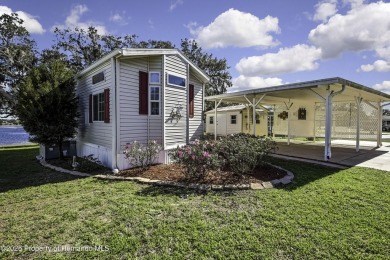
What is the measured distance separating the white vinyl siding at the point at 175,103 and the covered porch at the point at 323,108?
3.89 meters

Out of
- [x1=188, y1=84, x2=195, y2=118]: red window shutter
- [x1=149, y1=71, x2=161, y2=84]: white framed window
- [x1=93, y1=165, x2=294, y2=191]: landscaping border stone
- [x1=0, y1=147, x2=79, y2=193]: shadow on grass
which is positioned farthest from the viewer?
[x1=188, y1=84, x2=195, y2=118]: red window shutter

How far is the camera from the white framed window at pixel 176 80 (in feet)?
24.9

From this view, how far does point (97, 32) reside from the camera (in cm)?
2225

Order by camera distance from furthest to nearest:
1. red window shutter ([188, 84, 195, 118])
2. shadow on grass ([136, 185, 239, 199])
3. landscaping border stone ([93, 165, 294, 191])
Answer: red window shutter ([188, 84, 195, 118])
landscaping border stone ([93, 165, 294, 191])
shadow on grass ([136, 185, 239, 199])

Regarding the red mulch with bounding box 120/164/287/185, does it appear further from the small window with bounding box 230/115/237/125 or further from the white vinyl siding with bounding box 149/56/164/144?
the small window with bounding box 230/115/237/125

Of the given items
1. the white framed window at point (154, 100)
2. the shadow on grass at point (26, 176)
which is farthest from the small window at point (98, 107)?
the shadow on grass at point (26, 176)

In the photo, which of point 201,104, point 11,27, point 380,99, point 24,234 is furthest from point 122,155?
point 11,27

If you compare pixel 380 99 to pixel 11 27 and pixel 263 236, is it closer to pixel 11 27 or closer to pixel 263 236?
pixel 263 236

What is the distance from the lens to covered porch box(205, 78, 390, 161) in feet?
28.4

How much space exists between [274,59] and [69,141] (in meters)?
24.1

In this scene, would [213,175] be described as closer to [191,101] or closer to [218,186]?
[218,186]

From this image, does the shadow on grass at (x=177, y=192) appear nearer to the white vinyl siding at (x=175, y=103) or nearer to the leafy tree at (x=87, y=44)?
the white vinyl siding at (x=175, y=103)

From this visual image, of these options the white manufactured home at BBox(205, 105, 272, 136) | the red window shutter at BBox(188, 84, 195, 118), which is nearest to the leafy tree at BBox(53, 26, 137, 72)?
the white manufactured home at BBox(205, 105, 272, 136)

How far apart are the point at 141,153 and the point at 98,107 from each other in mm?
2843
